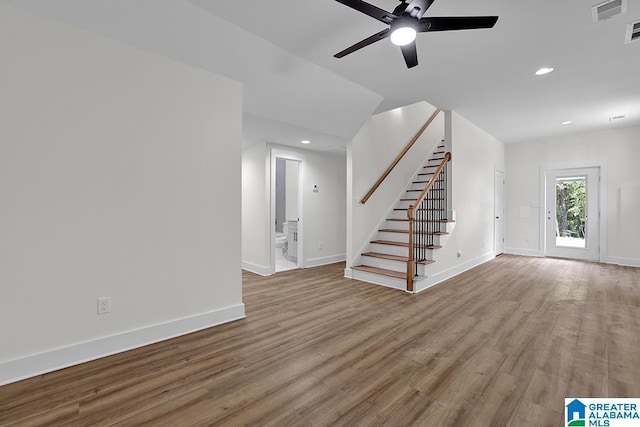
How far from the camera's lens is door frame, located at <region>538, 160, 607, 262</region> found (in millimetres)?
5824

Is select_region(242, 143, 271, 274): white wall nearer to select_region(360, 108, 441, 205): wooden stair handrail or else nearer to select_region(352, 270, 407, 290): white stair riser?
select_region(352, 270, 407, 290): white stair riser

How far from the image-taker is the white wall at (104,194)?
6.35ft

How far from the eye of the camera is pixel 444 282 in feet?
14.4

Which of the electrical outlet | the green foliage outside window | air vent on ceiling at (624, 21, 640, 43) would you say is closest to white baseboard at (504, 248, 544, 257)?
the green foliage outside window

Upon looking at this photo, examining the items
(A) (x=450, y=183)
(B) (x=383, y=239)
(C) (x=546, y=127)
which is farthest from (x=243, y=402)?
(C) (x=546, y=127)

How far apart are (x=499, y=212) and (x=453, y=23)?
19.7 feet

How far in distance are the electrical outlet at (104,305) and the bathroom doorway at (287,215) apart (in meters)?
2.94

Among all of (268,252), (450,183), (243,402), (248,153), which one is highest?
(248,153)

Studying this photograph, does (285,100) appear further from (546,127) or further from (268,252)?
(546,127)

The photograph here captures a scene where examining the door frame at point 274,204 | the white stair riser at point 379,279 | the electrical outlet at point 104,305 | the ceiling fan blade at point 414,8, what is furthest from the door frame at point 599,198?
the electrical outlet at point 104,305

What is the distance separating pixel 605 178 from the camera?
5812 millimetres

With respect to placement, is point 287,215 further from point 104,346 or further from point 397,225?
point 104,346

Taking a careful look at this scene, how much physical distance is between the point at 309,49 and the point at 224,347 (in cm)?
291

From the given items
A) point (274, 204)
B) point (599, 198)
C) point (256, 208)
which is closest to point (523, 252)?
point (599, 198)
